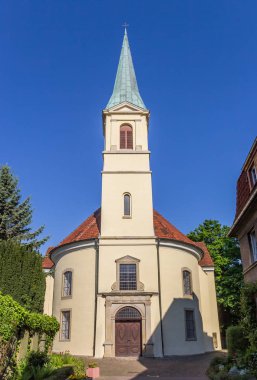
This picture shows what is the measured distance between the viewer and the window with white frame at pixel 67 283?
88.3 ft

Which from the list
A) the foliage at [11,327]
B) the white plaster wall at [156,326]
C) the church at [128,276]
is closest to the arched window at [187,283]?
the church at [128,276]

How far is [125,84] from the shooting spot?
34.5 meters

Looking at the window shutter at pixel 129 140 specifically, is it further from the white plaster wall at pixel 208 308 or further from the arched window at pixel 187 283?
the white plaster wall at pixel 208 308

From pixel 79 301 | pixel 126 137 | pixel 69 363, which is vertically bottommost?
pixel 69 363

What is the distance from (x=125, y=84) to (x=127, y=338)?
73.6 ft

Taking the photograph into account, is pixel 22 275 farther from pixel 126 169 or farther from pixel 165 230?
pixel 165 230

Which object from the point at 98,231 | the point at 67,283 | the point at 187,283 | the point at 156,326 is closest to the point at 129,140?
the point at 98,231

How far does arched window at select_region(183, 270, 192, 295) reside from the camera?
88.4 feet

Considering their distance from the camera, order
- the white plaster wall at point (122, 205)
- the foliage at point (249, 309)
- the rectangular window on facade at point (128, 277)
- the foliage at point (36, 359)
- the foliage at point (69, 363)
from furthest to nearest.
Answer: the white plaster wall at point (122, 205) → the rectangular window on facade at point (128, 277) → the foliage at point (69, 363) → the foliage at point (36, 359) → the foliage at point (249, 309)

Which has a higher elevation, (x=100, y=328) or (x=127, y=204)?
(x=127, y=204)

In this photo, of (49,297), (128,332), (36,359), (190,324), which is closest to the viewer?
(36,359)

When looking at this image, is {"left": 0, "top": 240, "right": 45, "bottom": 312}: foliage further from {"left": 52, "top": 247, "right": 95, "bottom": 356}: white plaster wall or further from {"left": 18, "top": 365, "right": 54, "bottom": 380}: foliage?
{"left": 18, "top": 365, "right": 54, "bottom": 380}: foliage

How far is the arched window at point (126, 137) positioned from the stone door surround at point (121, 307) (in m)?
12.3

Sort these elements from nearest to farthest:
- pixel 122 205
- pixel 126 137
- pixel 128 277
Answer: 1. pixel 128 277
2. pixel 122 205
3. pixel 126 137
